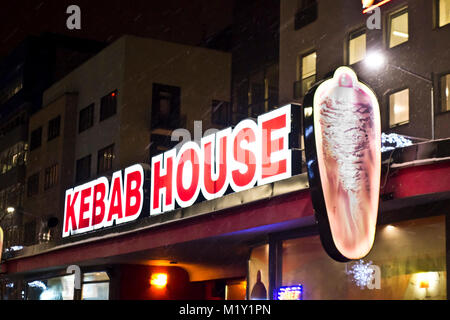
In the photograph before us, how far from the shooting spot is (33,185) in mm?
48188

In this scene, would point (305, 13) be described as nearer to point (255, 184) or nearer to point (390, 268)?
point (255, 184)

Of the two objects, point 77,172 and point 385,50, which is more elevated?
point 385,50

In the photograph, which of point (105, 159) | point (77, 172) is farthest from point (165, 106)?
point (77, 172)

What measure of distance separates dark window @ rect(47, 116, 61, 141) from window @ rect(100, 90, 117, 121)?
5217 millimetres

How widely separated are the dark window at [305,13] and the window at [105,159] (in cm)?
1206

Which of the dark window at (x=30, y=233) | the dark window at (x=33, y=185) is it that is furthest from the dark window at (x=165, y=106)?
the dark window at (x=30, y=233)

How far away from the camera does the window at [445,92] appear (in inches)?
1040

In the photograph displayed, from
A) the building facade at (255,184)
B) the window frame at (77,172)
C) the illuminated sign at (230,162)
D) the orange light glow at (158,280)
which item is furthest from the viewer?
the window frame at (77,172)

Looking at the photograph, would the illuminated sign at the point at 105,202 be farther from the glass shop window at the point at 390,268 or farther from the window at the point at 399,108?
the window at the point at 399,108

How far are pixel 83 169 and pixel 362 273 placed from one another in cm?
2810

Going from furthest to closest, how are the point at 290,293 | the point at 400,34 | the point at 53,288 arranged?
the point at 53,288
the point at 400,34
the point at 290,293

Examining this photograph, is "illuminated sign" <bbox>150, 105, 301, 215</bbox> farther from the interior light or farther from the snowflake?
the interior light

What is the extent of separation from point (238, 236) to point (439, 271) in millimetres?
6188
